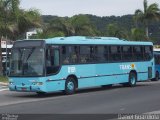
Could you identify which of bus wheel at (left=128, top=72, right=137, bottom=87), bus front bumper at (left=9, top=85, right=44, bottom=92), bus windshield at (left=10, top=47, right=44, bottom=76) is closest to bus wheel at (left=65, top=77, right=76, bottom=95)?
bus front bumper at (left=9, top=85, right=44, bottom=92)

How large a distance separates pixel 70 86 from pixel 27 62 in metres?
2.62

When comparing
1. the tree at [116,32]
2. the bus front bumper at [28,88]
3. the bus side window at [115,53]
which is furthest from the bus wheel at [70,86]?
A: the tree at [116,32]

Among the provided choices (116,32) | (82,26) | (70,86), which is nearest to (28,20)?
(82,26)

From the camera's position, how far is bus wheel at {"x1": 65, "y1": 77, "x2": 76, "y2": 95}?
23.4m

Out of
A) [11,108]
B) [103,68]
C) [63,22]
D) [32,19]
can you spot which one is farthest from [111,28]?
[11,108]

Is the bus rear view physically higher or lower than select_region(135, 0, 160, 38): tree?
lower

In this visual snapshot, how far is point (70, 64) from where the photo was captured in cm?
2366

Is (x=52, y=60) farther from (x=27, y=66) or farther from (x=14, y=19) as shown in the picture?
(x=14, y=19)

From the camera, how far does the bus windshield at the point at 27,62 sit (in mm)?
22109

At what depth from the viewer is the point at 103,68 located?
2620cm

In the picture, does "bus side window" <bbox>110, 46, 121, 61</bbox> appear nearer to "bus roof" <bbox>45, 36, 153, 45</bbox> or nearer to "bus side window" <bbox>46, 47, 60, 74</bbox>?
"bus roof" <bbox>45, 36, 153, 45</bbox>

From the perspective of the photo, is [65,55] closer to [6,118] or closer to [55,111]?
[55,111]

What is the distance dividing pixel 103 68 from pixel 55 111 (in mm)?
10638

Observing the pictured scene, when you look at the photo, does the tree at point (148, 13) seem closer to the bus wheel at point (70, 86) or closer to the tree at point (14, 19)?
the tree at point (14, 19)
